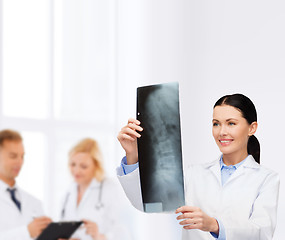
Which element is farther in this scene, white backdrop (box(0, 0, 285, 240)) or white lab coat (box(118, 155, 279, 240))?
white backdrop (box(0, 0, 285, 240))

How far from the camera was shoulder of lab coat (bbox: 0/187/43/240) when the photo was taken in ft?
4.92

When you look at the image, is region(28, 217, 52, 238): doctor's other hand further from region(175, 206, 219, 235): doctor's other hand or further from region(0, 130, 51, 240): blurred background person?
region(175, 206, 219, 235): doctor's other hand

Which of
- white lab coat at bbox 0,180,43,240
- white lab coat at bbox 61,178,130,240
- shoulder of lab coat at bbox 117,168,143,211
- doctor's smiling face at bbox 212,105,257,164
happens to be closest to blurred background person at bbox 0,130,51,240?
white lab coat at bbox 0,180,43,240

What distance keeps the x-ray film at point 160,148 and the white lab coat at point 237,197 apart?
42 millimetres

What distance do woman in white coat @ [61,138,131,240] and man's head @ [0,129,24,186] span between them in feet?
0.70

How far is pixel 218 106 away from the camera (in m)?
1.02

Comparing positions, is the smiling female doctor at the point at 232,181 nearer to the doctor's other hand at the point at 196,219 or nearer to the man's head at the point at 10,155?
the doctor's other hand at the point at 196,219

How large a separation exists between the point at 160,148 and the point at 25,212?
2.57 feet

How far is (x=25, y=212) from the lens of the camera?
155cm

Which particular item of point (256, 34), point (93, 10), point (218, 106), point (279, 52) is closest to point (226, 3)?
point (256, 34)

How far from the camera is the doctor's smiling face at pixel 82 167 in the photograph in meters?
1.72

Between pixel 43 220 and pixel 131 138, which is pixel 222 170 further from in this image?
pixel 43 220

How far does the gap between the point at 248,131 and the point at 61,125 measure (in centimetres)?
85

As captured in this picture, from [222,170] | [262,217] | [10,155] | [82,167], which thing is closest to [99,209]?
[82,167]
